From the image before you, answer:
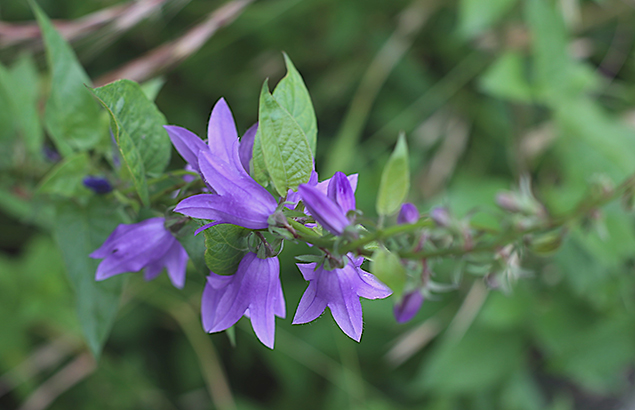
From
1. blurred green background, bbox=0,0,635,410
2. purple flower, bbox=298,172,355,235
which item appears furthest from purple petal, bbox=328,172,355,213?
blurred green background, bbox=0,0,635,410

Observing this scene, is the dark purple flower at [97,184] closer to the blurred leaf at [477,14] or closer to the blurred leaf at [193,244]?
the blurred leaf at [193,244]

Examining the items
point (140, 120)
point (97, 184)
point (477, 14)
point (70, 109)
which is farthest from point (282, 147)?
point (477, 14)

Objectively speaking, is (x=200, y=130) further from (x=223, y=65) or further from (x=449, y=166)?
(x=449, y=166)

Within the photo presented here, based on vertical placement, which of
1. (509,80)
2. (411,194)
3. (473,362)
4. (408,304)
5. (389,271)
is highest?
(389,271)

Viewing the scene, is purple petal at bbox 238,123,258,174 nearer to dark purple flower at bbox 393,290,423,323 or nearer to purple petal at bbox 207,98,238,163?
purple petal at bbox 207,98,238,163

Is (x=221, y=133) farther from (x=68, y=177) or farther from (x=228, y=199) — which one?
(x=68, y=177)

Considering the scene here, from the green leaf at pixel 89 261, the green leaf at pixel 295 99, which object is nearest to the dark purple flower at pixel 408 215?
the green leaf at pixel 295 99
